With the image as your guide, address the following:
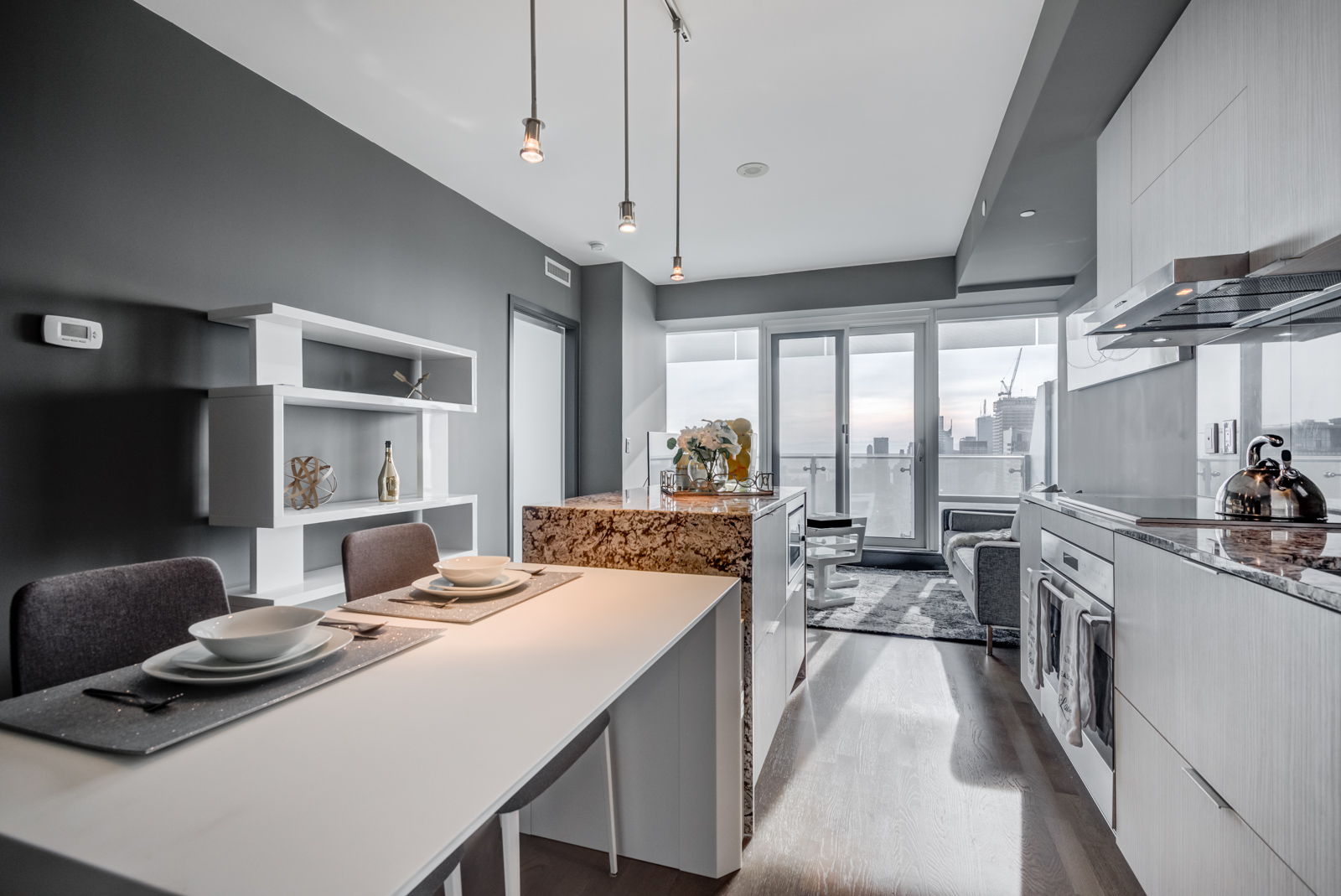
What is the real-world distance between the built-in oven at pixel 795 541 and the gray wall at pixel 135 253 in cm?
201

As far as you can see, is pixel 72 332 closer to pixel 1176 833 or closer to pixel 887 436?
pixel 1176 833

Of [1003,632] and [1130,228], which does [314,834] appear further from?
[1003,632]

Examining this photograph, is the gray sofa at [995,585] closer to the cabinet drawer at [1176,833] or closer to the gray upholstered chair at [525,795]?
the cabinet drawer at [1176,833]

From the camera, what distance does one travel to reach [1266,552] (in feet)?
3.82

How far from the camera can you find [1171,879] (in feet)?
4.30

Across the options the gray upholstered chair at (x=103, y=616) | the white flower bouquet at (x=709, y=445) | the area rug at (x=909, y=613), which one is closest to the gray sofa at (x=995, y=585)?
the area rug at (x=909, y=613)

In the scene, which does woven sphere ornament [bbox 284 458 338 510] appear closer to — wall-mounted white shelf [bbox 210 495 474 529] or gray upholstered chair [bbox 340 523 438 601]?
wall-mounted white shelf [bbox 210 495 474 529]

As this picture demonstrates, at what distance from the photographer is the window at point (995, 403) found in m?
5.29

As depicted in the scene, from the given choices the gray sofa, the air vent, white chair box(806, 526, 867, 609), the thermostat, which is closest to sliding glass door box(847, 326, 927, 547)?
white chair box(806, 526, 867, 609)

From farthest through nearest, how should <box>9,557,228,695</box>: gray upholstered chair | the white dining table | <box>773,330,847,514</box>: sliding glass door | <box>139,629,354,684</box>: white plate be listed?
<box>773,330,847,514</box>: sliding glass door → <box>9,557,228,695</box>: gray upholstered chair → <box>139,629,354,684</box>: white plate → the white dining table

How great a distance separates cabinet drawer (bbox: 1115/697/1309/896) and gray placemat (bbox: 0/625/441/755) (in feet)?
4.61

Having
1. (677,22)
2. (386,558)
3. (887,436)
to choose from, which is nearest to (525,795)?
(386,558)

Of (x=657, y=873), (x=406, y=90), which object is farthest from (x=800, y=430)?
(x=657, y=873)

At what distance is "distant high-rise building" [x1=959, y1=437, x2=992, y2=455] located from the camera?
543 centimetres
